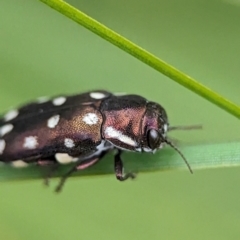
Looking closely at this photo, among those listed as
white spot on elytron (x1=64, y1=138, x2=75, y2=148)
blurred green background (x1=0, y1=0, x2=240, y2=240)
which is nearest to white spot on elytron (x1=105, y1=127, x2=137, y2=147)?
white spot on elytron (x1=64, y1=138, x2=75, y2=148)

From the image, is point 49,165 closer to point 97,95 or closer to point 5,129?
point 5,129

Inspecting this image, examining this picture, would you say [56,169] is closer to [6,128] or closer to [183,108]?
[6,128]

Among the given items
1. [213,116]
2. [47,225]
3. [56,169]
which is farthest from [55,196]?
[213,116]

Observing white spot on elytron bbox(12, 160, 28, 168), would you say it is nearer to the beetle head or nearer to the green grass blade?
the green grass blade

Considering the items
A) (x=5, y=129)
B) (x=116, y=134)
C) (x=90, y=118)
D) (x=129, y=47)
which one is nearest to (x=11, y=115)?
(x=5, y=129)

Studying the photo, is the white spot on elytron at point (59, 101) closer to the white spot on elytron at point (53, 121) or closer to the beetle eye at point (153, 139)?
the white spot on elytron at point (53, 121)

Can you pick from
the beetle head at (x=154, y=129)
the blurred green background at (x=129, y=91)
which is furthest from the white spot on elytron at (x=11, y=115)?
the beetle head at (x=154, y=129)
